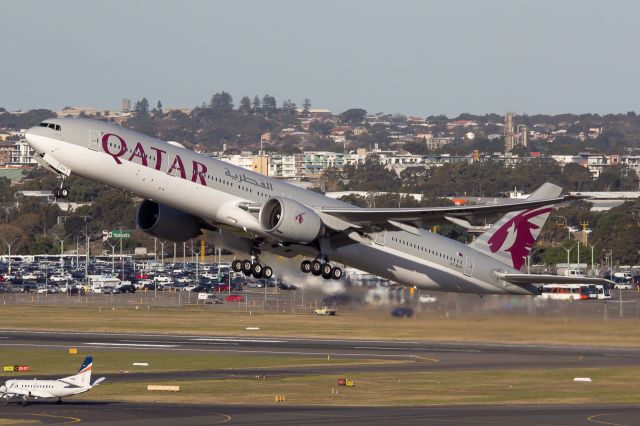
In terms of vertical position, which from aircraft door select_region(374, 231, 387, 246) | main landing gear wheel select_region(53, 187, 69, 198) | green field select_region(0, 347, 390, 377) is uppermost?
main landing gear wheel select_region(53, 187, 69, 198)

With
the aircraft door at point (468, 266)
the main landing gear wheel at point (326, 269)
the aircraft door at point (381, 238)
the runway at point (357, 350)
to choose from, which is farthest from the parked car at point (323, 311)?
the main landing gear wheel at point (326, 269)

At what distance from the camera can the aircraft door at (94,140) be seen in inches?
2440

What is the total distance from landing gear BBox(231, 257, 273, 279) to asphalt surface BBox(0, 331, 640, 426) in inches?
212

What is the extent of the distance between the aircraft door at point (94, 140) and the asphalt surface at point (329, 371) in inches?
458

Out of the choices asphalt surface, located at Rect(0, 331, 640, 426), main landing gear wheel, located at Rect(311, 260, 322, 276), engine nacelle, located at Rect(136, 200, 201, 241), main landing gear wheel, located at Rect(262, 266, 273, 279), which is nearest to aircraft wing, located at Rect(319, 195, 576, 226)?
main landing gear wheel, located at Rect(311, 260, 322, 276)

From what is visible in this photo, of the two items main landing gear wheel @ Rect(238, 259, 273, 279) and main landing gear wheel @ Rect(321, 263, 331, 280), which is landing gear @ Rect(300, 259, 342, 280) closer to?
main landing gear wheel @ Rect(321, 263, 331, 280)

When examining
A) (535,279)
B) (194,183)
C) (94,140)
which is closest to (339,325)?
(535,279)

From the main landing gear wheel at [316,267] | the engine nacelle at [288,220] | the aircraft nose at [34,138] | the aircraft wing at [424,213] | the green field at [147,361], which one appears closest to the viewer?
the aircraft nose at [34,138]

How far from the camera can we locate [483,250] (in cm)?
7875

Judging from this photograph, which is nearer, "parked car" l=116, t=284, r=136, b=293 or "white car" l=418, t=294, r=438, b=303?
"white car" l=418, t=294, r=438, b=303

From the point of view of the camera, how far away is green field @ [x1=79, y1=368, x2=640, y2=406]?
60625 millimetres

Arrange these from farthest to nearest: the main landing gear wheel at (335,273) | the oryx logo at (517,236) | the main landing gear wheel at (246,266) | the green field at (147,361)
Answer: the oryx logo at (517,236)
the green field at (147,361)
the main landing gear wheel at (246,266)
the main landing gear wheel at (335,273)

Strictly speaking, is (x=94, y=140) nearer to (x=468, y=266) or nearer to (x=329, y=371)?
(x=329, y=371)

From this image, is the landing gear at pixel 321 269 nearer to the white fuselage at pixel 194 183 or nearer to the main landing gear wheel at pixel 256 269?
the white fuselage at pixel 194 183
